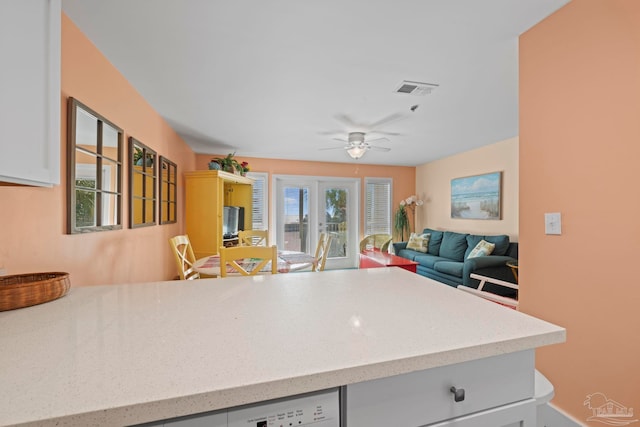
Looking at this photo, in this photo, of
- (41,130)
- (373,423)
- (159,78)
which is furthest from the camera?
(159,78)

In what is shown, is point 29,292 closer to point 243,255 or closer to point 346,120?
point 243,255

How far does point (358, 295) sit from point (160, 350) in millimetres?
695

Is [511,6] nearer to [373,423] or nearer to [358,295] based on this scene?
[358,295]

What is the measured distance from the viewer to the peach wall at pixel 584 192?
3.95 feet

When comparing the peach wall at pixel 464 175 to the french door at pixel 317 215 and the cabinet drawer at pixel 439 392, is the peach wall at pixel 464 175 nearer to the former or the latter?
the french door at pixel 317 215

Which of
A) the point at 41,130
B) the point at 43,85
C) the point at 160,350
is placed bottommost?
the point at 160,350

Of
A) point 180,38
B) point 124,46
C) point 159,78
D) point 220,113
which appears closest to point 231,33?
point 180,38

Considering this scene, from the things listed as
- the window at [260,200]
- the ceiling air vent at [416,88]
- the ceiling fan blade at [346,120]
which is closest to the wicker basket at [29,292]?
the ceiling air vent at [416,88]

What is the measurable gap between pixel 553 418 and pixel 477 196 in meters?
3.71

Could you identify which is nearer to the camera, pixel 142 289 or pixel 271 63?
pixel 142 289

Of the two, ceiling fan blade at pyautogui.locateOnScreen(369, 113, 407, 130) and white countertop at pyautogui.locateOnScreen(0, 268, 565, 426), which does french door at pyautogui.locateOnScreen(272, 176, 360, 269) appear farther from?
white countertop at pyautogui.locateOnScreen(0, 268, 565, 426)

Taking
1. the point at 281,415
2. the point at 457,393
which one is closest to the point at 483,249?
the point at 457,393

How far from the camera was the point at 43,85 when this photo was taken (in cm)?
92

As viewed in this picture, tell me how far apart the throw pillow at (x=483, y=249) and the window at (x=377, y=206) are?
222 centimetres
